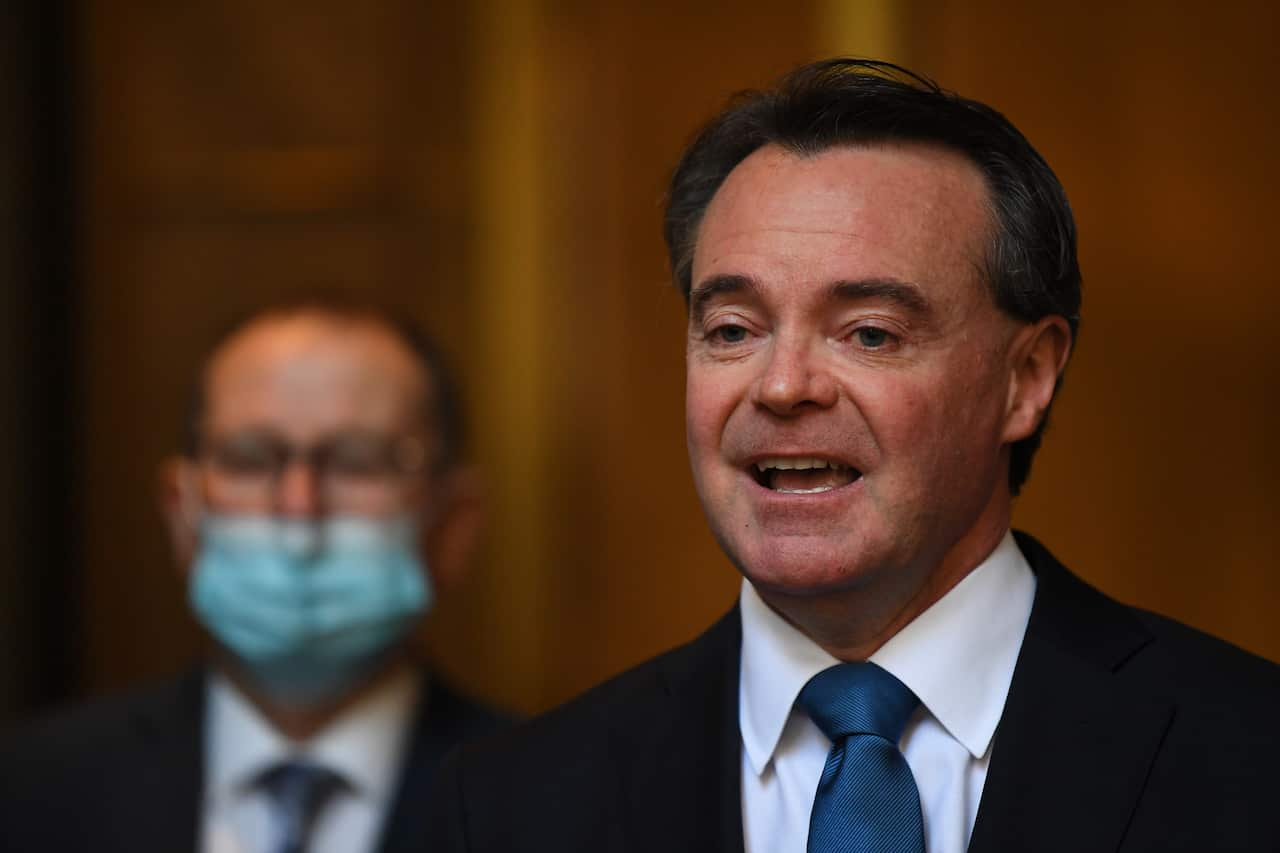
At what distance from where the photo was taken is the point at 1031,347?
1.89 metres

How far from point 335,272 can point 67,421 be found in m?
0.86

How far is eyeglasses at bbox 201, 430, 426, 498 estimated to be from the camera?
3316 millimetres

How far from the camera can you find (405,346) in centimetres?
343

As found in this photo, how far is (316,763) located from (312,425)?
62 centimetres

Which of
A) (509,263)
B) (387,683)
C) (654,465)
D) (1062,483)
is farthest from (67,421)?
(1062,483)

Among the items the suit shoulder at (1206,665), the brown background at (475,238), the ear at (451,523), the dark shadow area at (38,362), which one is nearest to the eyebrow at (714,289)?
the suit shoulder at (1206,665)

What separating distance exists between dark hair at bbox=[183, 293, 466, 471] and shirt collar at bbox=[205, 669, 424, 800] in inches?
18.9

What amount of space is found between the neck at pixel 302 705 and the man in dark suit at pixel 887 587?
4.51 ft

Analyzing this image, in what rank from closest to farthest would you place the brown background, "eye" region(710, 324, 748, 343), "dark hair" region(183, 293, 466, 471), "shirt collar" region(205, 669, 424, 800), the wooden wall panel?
"eye" region(710, 324, 748, 343) < "shirt collar" region(205, 669, 424, 800) < "dark hair" region(183, 293, 466, 471) < the wooden wall panel < the brown background

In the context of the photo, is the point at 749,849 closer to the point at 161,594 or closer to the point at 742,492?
the point at 742,492

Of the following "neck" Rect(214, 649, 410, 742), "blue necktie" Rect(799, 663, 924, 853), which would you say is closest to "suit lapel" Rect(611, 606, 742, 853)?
"blue necktie" Rect(799, 663, 924, 853)

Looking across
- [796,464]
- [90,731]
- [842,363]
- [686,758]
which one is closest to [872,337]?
[842,363]

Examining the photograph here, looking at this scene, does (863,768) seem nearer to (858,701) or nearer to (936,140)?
(858,701)

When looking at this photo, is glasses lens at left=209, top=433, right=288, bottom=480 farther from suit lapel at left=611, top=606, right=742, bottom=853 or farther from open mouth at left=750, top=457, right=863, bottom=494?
open mouth at left=750, top=457, right=863, bottom=494
